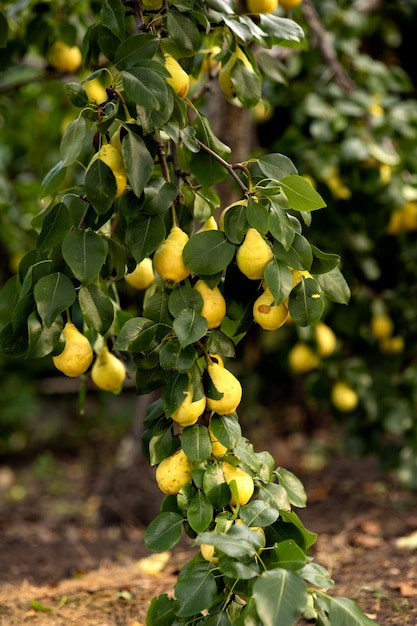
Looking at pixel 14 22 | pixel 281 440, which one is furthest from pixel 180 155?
pixel 281 440

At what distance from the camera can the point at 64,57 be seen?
6.56 feet

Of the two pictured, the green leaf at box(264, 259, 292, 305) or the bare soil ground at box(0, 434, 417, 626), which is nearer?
the green leaf at box(264, 259, 292, 305)

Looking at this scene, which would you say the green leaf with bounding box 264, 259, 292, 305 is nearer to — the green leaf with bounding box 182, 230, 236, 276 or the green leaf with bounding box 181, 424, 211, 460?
the green leaf with bounding box 182, 230, 236, 276

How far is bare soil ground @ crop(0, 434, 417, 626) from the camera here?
1554 millimetres

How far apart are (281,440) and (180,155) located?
2.87 metres

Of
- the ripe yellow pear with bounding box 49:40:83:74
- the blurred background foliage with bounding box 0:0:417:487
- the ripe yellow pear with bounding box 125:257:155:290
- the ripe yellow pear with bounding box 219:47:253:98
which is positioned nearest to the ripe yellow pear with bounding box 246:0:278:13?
the ripe yellow pear with bounding box 219:47:253:98

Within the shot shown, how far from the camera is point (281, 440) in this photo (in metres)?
4.00

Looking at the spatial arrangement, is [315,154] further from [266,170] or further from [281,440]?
[281,440]

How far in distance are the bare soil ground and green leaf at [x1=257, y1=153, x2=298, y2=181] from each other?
34.1 inches

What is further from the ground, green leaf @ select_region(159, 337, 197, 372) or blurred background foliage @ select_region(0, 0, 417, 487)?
green leaf @ select_region(159, 337, 197, 372)

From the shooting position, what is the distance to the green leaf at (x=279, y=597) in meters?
0.87

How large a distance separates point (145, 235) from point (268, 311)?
0.71 feet

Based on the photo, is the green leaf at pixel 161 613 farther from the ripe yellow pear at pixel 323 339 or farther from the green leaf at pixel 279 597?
the ripe yellow pear at pixel 323 339

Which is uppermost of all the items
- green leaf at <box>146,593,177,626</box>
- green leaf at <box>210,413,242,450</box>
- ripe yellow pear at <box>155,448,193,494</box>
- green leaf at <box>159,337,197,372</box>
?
green leaf at <box>159,337,197,372</box>
